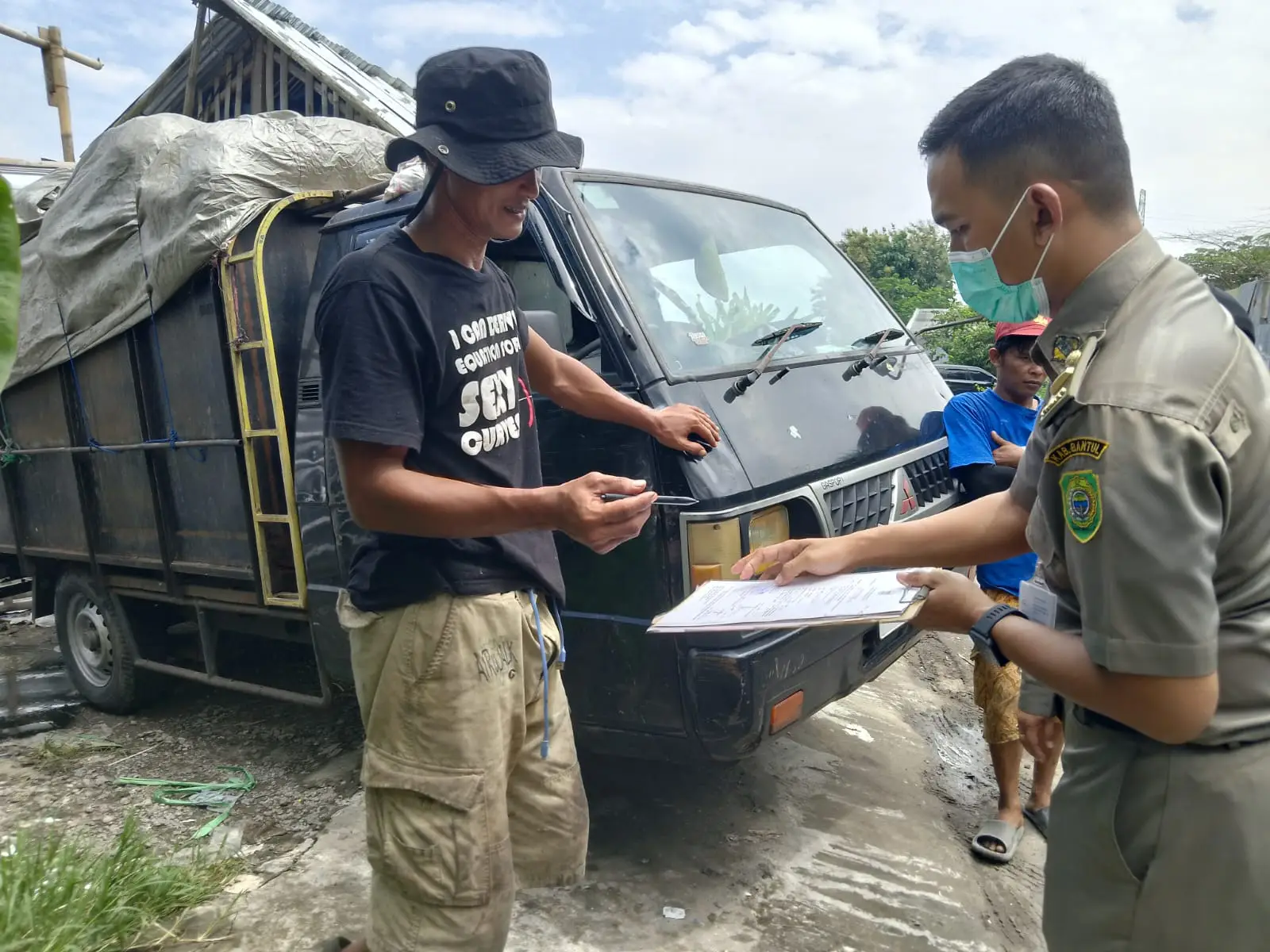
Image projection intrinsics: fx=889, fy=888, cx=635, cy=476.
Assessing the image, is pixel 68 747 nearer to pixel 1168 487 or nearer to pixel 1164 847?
pixel 1164 847

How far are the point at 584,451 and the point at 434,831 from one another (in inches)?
44.4

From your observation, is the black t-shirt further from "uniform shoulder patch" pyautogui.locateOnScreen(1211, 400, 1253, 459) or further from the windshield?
"uniform shoulder patch" pyautogui.locateOnScreen(1211, 400, 1253, 459)

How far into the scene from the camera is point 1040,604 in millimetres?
1369

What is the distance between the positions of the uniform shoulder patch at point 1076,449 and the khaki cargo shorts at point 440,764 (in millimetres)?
1120

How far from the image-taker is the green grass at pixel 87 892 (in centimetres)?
217

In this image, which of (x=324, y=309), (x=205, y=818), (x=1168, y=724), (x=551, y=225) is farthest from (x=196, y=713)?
(x=1168, y=724)

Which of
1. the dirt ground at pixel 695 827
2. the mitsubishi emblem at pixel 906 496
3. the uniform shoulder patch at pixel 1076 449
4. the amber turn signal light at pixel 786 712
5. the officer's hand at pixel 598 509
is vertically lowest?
the dirt ground at pixel 695 827

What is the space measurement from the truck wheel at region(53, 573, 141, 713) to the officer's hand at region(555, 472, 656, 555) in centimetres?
356

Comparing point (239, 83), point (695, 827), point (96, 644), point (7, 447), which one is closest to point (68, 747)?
point (96, 644)

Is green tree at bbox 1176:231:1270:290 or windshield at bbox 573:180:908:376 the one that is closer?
windshield at bbox 573:180:908:376

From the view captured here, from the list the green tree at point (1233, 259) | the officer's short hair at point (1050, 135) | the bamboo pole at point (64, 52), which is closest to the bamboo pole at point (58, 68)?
the bamboo pole at point (64, 52)

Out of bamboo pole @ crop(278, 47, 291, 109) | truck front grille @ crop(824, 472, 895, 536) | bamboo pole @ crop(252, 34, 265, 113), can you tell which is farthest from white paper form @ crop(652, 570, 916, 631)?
bamboo pole @ crop(252, 34, 265, 113)

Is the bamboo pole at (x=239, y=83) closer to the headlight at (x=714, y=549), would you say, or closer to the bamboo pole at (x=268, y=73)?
the bamboo pole at (x=268, y=73)

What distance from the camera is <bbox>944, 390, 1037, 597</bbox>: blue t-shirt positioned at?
10.0 feet
